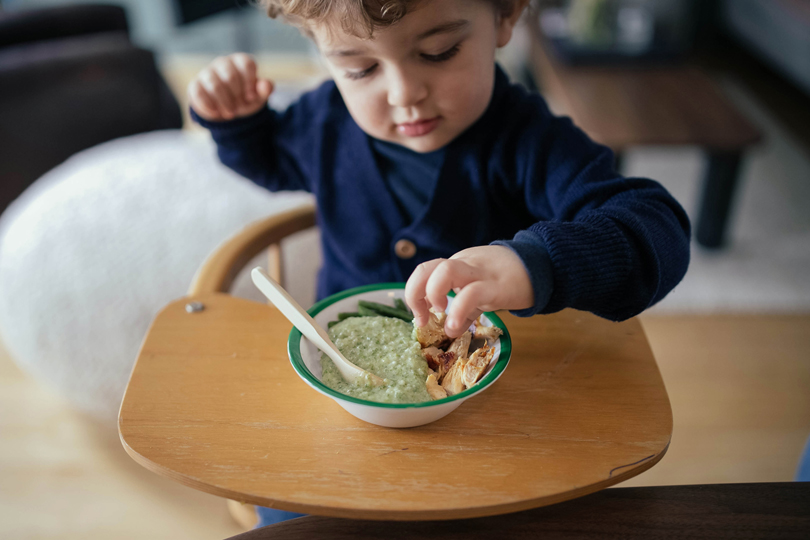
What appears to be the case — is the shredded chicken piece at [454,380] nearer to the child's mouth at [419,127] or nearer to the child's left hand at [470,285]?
the child's left hand at [470,285]

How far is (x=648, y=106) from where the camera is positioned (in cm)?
209

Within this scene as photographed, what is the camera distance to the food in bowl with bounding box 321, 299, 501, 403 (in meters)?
0.56

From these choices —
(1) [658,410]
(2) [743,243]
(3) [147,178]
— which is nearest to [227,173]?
(3) [147,178]

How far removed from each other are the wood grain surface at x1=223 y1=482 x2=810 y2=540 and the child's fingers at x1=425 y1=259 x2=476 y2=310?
0.20m

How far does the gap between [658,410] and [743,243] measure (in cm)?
177

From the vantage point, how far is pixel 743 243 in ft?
6.83

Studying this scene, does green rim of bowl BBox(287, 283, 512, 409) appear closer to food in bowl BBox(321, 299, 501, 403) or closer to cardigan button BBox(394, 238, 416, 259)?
food in bowl BBox(321, 299, 501, 403)

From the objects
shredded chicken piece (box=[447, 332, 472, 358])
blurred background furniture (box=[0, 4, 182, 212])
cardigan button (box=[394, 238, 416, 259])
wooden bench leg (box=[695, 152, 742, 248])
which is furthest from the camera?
wooden bench leg (box=[695, 152, 742, 248])

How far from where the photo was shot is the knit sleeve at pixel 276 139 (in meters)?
0.93

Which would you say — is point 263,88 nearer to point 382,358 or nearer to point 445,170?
point 445,170

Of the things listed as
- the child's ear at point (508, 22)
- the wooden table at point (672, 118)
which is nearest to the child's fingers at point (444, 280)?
the child's ear at point (508, 22)

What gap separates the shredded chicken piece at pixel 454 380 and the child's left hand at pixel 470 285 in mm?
44

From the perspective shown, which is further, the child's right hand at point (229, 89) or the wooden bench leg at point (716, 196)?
the wooden bench leg at point (716, 196)

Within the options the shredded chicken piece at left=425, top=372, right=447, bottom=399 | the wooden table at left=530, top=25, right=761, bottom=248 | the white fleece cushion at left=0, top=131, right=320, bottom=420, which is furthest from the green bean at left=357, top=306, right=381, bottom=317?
the wooden table at left=530, top=25, right=761, bottom=248
